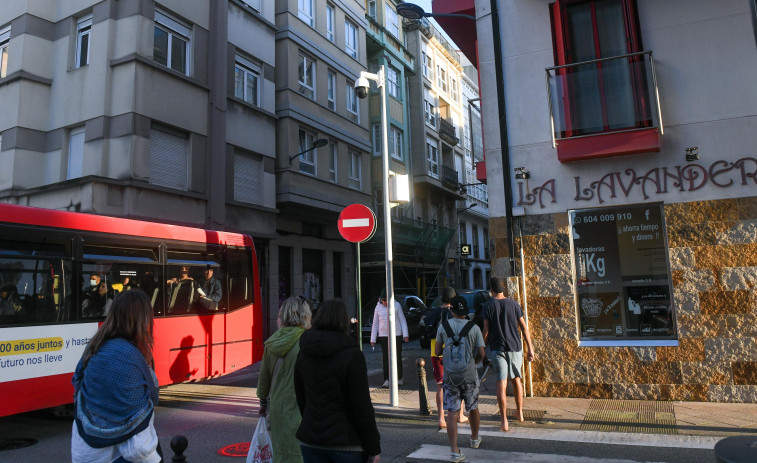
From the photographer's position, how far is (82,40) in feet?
54.3

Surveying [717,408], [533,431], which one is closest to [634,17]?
[717,408]

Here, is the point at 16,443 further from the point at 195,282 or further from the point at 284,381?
the point at 284,381

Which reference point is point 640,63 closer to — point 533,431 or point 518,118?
point 518,118

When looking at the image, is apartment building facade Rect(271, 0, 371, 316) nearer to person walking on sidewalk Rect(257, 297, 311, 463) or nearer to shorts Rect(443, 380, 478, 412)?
shorts Rect(443, 380, 478, 412)

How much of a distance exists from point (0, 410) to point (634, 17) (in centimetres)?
1085

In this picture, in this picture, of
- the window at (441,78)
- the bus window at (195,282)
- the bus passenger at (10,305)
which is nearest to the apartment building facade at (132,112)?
the bus window at (195,282)

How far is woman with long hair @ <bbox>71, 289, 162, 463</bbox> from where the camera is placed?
9.47 ft

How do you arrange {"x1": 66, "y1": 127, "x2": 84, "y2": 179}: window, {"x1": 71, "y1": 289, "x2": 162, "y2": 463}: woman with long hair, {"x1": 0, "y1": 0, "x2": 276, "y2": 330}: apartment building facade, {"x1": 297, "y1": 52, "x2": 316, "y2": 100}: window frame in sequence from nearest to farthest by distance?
{"x1": 71, "y1": 289, "x2": 162, "y2": 463}: woman with long hair, {"x1": 0, "y1": 0, "x2": 276, "y2": 330}: apartment building facade, {"x1": 66, "y1": 127, "x2": 84, "y2": 179}: window, {"x1": 297, "y1": 52, "x2": 316, "y2": 100}: window frame

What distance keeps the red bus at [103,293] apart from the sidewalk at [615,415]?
3.26m

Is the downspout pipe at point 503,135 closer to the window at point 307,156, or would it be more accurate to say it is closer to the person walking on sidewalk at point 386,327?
the person walking on sidewalk at point 386,327

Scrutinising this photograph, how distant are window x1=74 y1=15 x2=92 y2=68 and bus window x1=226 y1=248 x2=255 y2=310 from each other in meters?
9.91

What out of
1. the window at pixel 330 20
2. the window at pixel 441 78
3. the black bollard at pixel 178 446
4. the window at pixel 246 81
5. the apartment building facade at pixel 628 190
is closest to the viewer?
the black bollard at pixel 178 446

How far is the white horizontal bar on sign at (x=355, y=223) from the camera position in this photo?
8.83 meters

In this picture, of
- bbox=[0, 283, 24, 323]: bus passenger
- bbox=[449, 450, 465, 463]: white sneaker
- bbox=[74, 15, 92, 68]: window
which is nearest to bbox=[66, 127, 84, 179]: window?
bbox=[74, 15, 92, 68]: window
